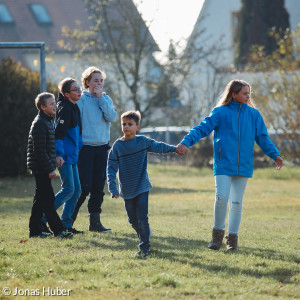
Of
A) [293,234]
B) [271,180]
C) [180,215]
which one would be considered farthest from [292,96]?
[293,234]

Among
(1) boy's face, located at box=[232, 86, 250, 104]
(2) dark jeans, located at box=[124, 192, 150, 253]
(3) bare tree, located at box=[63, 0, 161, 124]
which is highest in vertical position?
(3) bare tree, located at box=[63, 0, 161, 124]

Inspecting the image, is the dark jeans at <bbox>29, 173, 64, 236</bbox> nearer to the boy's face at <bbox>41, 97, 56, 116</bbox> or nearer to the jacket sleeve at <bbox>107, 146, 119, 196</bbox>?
the boy's face at <bbox>41, 97, 56, 116</bbox>

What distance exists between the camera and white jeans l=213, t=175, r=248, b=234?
752cm

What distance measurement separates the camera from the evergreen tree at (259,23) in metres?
39.5

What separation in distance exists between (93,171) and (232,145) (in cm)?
203

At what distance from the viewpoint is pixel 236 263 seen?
22.1 ft

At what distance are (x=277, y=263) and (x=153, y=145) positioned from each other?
5.63ft

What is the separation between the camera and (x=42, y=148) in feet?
25.3

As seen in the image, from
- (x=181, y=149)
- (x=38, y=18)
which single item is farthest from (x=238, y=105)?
(x=38, y=18)

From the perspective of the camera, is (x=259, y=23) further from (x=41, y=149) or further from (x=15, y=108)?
(x=41, y=149)

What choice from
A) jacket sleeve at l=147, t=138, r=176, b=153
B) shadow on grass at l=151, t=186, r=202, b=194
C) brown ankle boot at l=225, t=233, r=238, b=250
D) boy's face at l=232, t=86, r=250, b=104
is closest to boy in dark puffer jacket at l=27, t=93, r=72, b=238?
jacket sleeve at l=147, t=138, r=176, b=153

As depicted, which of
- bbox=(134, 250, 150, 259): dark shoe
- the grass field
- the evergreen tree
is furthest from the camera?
the evergreen tree

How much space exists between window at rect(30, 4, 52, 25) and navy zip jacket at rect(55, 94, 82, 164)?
34685 mm

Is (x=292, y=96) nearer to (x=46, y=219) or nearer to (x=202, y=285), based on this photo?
(x=46, y=219)
